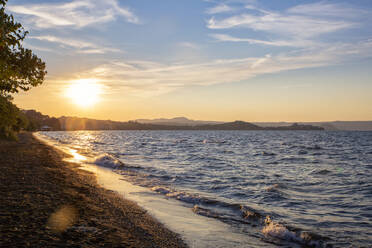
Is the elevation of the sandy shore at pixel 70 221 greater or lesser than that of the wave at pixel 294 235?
greater

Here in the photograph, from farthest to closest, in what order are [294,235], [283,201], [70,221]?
[283,201] < [294,235] < [70,221]

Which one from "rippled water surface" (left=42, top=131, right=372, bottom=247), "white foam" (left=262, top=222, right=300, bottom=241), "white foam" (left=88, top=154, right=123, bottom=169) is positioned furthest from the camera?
"white foam" (left=88, top=154, right=123, bottom=169)

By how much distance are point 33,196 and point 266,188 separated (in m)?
13.4

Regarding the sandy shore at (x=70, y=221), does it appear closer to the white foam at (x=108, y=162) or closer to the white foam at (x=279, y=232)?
the white foam at (x=279, y=232)

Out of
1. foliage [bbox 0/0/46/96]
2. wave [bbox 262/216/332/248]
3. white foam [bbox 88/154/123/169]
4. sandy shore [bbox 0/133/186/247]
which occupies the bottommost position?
white foam [bbox 88/154/123/169]

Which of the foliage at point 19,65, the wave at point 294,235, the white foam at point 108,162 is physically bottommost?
the white foam at point 108,162

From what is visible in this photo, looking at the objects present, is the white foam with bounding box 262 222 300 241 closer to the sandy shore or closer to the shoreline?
the shoreline

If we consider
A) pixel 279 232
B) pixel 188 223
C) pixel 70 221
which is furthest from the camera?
pixel 188 223

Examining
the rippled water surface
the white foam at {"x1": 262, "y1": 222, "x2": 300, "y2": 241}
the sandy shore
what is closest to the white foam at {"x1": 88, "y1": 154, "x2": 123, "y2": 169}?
the rippled water surface

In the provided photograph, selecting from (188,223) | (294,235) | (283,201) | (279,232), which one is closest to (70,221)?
(188,223)

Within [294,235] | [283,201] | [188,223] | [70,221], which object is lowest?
[283,201]

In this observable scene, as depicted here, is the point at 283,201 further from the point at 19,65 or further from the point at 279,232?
the point at 19,65

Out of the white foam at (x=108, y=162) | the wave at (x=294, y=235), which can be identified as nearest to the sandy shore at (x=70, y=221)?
the wave at (x=294, y=235)

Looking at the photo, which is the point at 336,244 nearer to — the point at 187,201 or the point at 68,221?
the point at 187,201
